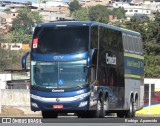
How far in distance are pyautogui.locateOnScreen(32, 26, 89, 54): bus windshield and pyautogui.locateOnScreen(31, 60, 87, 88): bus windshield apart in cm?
53

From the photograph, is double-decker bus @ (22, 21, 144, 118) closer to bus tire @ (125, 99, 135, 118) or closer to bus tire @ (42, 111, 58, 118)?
bus tire @ (42, 111, 58, 118)

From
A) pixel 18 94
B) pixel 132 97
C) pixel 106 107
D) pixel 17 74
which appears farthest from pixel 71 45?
pixel 17 74

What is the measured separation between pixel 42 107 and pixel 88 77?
223 centimetres

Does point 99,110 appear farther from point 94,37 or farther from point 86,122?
point 86,122

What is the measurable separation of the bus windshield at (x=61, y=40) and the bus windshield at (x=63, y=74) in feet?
1.73

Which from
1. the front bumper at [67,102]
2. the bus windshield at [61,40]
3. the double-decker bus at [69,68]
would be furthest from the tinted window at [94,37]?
the front bumper at [67,102]

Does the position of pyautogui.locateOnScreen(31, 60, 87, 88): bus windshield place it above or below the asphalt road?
above

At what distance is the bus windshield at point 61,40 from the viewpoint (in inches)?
1329

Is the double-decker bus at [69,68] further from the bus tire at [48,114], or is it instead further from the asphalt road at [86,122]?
the asphalt road at [86,122]

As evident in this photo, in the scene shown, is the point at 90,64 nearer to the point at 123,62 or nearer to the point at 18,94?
the point at 123,62

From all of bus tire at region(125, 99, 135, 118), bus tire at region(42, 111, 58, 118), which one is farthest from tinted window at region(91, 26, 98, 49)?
bus tire at region(125, 99, 135, 118)

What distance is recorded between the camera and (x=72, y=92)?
33.7m

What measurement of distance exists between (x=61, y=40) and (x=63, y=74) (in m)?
1.37

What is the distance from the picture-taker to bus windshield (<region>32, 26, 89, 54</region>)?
33750mm
